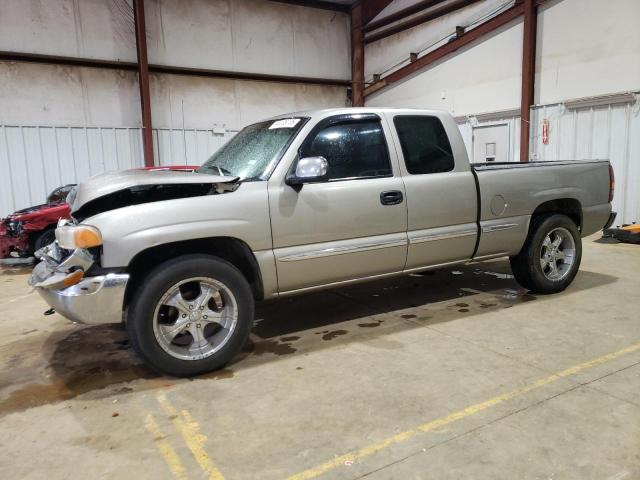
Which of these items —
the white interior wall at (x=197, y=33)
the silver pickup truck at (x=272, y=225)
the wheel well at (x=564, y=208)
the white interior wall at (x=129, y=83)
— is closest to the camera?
the silver pickup truck at (x=272, y=225)

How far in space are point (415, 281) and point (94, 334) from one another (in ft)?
11.6

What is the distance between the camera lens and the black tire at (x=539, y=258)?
4887 millimetres

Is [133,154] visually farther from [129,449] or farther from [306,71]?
[129,449]

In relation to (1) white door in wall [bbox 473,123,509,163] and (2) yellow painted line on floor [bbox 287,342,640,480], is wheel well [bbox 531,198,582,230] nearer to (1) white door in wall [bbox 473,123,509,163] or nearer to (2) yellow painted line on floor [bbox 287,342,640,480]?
(2) yellow painted line on floor [bbox 287,342,640,480]

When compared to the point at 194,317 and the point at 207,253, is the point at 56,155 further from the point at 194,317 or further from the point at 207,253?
the point at 194,317

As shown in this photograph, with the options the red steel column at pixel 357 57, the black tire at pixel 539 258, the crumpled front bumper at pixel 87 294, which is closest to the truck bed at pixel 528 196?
the black tire at pixel 539 258

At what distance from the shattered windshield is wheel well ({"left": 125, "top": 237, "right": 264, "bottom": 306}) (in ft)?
1.76

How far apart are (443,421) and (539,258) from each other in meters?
2.83

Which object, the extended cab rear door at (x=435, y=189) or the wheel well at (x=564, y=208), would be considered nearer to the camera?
the extended cab rear door at (x=435, y=189)

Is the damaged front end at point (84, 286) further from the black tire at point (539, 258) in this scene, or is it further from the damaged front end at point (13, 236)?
the damaged front end at point (13, 236)

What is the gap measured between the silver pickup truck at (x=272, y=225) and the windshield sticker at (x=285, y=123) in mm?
19

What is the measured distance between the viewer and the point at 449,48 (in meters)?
12.2

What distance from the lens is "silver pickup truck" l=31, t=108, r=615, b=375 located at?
3105 millimetres

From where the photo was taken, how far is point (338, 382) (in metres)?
3.23
